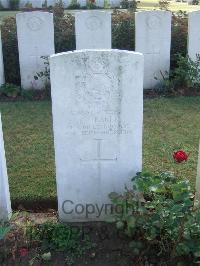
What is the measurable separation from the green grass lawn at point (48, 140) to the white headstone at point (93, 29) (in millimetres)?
1277

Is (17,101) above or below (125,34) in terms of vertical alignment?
below

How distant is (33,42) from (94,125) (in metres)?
4.34

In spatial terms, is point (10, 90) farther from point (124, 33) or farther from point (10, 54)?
point (124, 33)

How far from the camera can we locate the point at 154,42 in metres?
7.54

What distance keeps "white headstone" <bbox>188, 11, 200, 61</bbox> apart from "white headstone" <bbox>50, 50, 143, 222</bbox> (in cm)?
450

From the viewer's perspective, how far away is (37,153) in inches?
200

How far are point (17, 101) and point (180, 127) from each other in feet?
9.07

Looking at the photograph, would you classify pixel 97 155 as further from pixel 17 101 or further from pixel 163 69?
pixel 163 69

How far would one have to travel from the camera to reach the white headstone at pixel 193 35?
741 centimetres

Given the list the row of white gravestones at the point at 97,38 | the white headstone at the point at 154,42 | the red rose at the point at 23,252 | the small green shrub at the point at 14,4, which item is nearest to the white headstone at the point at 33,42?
the row of white gravestones at the point at 97,38

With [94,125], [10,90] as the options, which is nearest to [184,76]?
[10,90]

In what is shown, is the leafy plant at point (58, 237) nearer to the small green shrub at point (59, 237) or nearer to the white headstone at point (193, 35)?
the small green shrub at point (59, 237)

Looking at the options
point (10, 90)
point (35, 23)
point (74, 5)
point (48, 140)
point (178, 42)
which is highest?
point (74, 5)

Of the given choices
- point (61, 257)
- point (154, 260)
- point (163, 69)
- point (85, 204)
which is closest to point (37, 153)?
point (85, 204)
